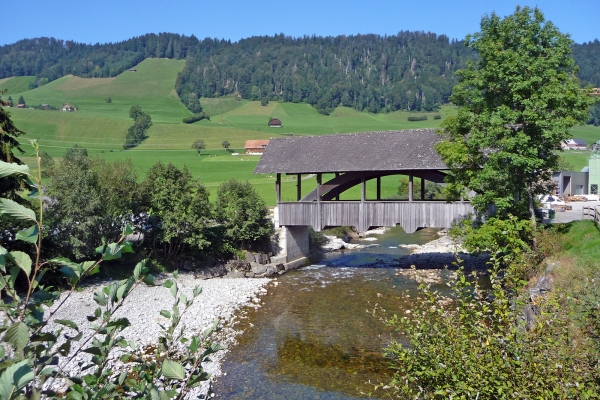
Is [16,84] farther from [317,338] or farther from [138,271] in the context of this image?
[138,271]

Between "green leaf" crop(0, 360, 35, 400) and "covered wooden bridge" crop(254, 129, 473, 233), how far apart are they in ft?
64.3

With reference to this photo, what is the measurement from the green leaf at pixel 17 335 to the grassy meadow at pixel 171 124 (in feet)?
118

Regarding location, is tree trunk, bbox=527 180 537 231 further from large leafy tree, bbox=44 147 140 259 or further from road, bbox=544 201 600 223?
large leafy tree, bbox=44 147 140 259

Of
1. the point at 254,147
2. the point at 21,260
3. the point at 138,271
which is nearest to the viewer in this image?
the point at 21,260

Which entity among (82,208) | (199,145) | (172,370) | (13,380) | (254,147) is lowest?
(82,208)

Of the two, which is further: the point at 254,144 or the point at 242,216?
the point at 254,144

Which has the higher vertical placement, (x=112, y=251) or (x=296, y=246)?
(x=112, y=251)

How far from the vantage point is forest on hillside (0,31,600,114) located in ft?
422

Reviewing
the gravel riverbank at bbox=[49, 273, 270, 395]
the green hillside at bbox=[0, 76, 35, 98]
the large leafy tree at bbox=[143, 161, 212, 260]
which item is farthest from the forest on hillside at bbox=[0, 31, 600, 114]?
the gravel riverbank at bbox=[49, 273, 270, 395]

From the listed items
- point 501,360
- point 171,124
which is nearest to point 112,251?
point 501,360

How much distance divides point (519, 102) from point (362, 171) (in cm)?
808

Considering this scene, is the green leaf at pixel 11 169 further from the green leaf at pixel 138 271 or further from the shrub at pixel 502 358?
the shrub at pixel 502 358

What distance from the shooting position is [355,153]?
23.3 m

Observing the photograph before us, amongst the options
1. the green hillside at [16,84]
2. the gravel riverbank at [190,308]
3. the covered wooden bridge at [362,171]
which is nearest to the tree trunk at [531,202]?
the covered wooden bridge at [362,171]
